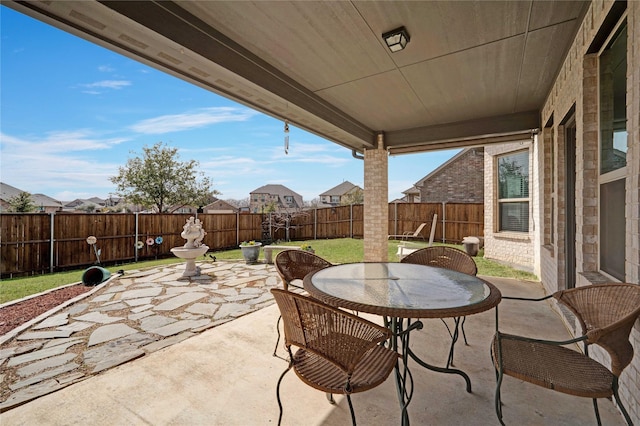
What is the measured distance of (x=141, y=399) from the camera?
1.87 metres

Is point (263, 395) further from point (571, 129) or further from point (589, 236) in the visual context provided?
point (571, 129)

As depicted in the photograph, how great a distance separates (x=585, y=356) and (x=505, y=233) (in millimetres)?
5783

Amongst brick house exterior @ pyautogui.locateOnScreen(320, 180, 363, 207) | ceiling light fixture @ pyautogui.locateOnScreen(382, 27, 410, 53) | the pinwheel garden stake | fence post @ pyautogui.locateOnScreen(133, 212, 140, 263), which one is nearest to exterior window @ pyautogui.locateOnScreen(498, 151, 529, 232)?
ceiling light fixture @ pyautogui.locateOnScreen(382, 27, 410, 53)

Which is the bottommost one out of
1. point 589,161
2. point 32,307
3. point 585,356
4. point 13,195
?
point 32,307

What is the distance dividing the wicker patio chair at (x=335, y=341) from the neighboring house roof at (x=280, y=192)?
36.6 meters

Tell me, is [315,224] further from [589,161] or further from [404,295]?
[404,295]

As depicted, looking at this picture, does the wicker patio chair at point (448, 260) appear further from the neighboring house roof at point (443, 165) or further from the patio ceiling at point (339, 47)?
the neighboring house roof at point (443, 165)

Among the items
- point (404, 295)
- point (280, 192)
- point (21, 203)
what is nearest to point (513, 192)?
point (404, 295)

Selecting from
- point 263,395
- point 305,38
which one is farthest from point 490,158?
point 263,395

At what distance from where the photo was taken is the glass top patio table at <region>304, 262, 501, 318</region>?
4.86ft

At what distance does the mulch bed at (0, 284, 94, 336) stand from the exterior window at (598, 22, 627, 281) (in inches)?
225

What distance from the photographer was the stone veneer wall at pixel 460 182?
15938 millimetres

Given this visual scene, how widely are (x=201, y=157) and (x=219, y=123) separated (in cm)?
520

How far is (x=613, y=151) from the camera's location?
2.04 meters
